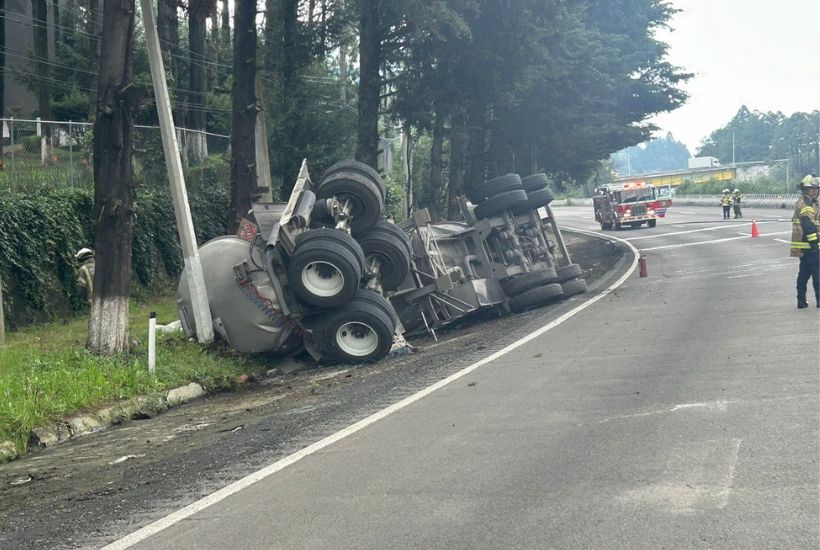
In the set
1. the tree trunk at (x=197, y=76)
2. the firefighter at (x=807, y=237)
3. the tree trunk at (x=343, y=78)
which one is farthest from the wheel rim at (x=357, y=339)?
the tree trunk at (x=197, y=76)

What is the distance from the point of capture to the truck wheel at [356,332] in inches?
590

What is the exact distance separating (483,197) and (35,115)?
23701 mm

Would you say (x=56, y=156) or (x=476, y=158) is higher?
(x=476, y=158)

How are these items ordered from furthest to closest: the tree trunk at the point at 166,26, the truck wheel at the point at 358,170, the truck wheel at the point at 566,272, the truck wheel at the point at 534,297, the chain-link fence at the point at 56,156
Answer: the tree trunk at the point at 166,26 → the chain-link fence at the point at 56,156 → the truck wheel at the point at 566,272 → the truck wheel at the point at 534,297 → the truck wheel at the point at 358,170

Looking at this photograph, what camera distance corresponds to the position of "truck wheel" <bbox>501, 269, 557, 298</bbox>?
2023 cm

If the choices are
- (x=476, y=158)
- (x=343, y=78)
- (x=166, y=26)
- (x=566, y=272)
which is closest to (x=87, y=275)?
(x=566, y=272)

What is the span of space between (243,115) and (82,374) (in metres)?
10.7

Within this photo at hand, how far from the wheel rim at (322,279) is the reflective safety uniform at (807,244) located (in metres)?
6.68

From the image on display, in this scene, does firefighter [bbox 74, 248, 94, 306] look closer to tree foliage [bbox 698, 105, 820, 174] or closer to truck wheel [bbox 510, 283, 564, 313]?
truck wheel [bbox 510, 283, 564, 313]

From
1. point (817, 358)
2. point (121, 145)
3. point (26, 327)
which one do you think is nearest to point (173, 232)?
point (26, 327)

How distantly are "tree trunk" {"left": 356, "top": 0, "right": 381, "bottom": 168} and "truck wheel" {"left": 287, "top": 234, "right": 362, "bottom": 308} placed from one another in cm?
1564

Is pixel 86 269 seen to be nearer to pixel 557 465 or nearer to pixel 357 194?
pixel 357 194

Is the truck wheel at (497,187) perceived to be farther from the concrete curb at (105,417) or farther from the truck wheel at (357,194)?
the concrete curb at (105,417)

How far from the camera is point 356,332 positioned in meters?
15.4
